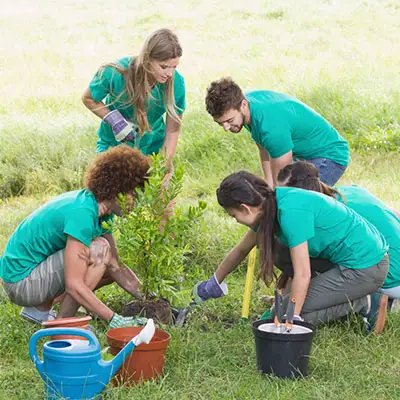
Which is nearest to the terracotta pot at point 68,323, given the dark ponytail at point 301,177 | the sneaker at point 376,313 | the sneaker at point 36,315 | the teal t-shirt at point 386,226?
the sneaker at point 36,315

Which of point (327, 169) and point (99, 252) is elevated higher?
point (327, 169)

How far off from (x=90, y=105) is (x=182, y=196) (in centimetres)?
212

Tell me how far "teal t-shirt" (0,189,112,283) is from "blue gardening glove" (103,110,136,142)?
0.68m

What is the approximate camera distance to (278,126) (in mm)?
4070

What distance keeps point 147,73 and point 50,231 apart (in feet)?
3.78

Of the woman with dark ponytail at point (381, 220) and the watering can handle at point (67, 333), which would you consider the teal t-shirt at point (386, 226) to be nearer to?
the woman with dark ponytail at point (381, 220)

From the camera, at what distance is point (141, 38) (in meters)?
11.5

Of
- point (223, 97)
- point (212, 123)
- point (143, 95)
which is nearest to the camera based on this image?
point (223, 97)

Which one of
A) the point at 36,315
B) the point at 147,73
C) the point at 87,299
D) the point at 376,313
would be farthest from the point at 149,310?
the point at 147,73

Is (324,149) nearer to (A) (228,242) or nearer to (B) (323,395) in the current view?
(A) (228,242)

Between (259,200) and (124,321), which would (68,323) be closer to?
(124,321)

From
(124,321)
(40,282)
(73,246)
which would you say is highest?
(73,246)

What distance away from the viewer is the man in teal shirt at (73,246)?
342cm

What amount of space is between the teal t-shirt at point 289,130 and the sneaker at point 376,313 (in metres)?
0.94
